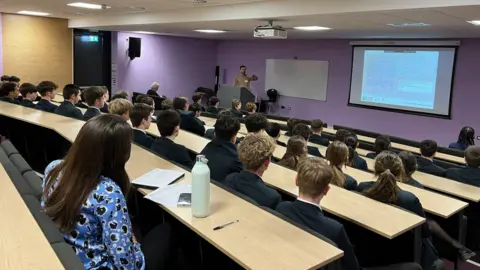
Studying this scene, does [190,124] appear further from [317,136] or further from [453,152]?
[453,152]

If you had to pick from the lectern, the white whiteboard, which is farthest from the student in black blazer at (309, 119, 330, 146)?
the white whiteboard

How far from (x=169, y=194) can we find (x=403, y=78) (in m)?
7.94

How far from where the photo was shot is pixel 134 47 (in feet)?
36.9

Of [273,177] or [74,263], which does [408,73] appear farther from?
[74,263]

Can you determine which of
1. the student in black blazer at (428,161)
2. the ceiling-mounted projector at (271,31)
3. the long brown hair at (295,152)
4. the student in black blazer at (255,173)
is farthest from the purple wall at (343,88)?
the student in black blazer at (255,173)

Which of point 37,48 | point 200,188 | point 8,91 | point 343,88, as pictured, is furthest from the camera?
point 343,88

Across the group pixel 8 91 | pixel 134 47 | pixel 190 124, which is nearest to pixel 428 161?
pixel 190 124

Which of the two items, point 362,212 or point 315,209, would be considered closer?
point 315,209

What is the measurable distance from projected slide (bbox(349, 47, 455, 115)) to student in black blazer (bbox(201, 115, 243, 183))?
655 centimetres

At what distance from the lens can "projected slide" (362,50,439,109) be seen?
27.7 feet

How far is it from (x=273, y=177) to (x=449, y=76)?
6.69m

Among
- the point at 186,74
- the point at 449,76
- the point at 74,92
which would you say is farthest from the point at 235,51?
the point at 74,92

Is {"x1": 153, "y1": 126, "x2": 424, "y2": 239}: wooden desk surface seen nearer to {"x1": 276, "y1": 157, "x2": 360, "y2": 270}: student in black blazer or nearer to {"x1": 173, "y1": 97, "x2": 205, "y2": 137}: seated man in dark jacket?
{"x1": 276, "y1": 157, "x2": 360, "y2": 270}: student in black blazer

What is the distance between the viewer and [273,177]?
115 inches
